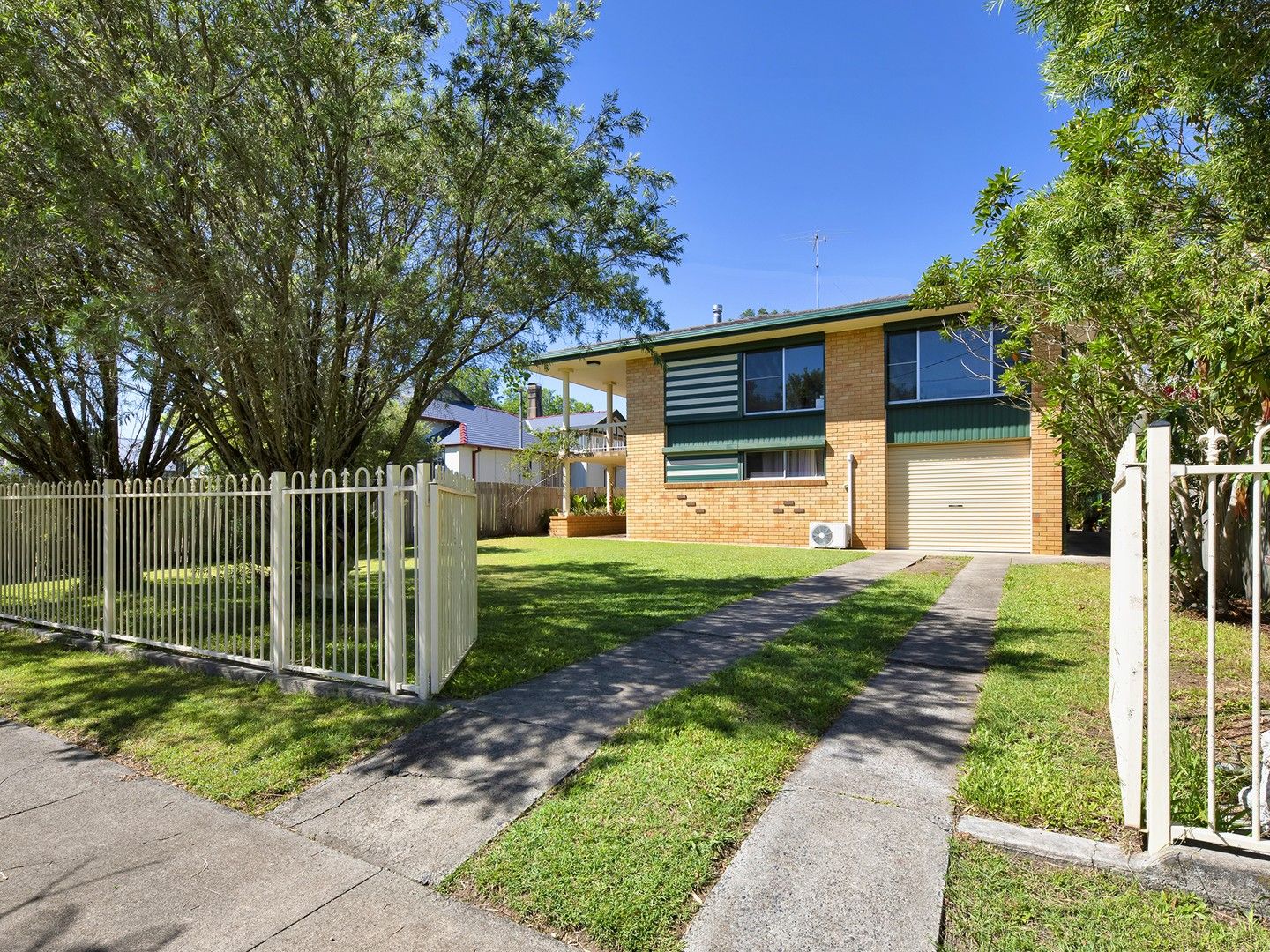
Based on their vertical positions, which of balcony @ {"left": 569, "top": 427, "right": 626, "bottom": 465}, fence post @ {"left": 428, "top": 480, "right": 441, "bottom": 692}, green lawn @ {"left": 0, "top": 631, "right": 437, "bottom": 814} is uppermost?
balcony @ {"left": 569, "top": 427, "right": 626, "bottom": 465}

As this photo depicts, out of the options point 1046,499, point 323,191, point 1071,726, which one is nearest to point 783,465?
point 1046,499

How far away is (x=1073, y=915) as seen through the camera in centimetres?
250

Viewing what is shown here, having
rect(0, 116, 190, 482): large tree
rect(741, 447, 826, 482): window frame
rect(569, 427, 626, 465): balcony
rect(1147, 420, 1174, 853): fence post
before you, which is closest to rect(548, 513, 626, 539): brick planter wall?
rect(569, 427, 626, 465): balcony

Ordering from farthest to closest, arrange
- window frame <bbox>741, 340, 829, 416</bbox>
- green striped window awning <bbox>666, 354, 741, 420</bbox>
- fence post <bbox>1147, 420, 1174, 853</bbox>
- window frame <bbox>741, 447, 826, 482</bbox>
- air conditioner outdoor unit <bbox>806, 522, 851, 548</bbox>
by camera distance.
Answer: green striped window awning <bbox>666, 354, 741, 420</bbox> → window frame <bbox>741, 447, 826, 482</bbox> → window frame <bbox>741, 340, 829, 416</bbox> → air conditioner outdoor unit <bbox>806, 522, 851, 548</bbox> → fence post <bbox>1147, 420, 1174, 853</bbox>

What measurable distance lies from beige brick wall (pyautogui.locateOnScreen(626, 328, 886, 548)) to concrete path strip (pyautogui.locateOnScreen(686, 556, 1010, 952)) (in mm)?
12727

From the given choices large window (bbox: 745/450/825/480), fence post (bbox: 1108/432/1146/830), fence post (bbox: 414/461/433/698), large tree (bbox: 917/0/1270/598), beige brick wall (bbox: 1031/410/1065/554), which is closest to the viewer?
fence post (bbox: 1108/432/1146/830)

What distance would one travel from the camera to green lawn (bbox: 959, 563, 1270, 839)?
3.19 meters

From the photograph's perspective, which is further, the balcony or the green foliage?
the balcony

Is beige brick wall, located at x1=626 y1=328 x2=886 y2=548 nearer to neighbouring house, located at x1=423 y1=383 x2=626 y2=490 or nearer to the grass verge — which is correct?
neighbouring house, located at x1=423 y1=383 x2=626 y2=490

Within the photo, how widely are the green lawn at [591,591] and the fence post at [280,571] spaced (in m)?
1.46

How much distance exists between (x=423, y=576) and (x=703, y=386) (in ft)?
50.4

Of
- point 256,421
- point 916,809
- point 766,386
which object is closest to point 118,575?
point 256,421

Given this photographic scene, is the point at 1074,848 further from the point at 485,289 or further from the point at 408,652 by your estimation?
the point at 485,289

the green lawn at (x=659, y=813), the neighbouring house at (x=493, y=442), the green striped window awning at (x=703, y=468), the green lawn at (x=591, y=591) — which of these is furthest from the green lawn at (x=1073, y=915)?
the neighbouring house at (x=493, y=442)
